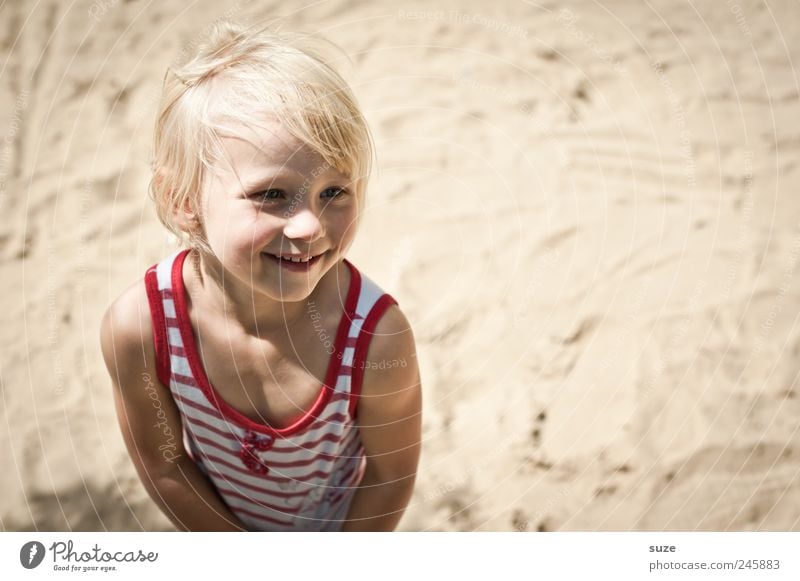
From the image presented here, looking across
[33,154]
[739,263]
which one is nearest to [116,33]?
[33,154]

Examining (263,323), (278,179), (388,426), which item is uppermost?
(278,179)

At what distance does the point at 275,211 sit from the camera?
0.59 m

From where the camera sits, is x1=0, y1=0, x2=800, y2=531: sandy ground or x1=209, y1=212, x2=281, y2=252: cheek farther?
x1=0, y1=0, x2=800, y2=531: sandy ground

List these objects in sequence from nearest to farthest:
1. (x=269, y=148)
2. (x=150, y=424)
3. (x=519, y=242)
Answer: (x=269, y=148) → (x=150, y=424) → (x=519, y=242)

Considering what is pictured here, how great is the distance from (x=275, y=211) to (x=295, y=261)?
0.04 m

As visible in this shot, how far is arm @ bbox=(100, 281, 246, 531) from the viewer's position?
632mm

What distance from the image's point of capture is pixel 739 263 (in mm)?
1087

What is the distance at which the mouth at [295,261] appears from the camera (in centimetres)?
59

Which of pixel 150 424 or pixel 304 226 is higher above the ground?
pixel 304 226

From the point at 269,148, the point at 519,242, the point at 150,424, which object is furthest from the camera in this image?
the point at 519,242

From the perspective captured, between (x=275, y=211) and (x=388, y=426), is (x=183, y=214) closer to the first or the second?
(x=275, y=211)

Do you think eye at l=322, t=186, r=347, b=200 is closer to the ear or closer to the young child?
the young child

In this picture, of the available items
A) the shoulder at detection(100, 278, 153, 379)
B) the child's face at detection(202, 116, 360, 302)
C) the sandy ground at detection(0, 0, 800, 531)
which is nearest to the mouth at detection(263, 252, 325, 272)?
the child's face at detection(202, 116, 360, 302)

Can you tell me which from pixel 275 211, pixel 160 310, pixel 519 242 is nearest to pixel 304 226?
pixel 275 211
